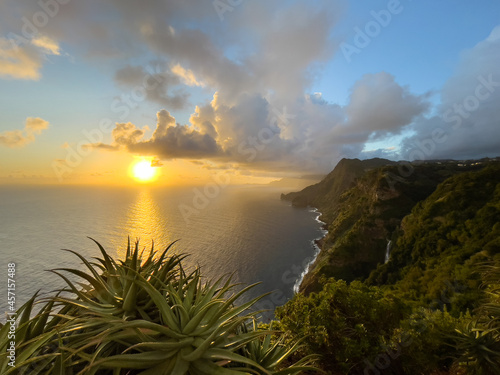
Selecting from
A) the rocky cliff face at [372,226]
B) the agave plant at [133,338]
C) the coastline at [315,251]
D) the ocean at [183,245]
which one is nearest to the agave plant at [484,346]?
the agave plant at [133,338]

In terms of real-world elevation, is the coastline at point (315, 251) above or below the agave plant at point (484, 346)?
below

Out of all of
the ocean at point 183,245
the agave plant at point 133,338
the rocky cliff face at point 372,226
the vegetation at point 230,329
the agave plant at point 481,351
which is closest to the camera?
the agave plant at point 133,338

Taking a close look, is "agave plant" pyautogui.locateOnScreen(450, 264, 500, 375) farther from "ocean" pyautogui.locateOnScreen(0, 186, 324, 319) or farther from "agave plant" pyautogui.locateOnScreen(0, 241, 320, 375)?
"ocean" pyautogui.locateOnScreen(0, 186, 324, 319)

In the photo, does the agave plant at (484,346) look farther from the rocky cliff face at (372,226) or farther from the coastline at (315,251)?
the coastline at (315,251)

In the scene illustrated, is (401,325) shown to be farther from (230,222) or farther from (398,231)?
(230,222)

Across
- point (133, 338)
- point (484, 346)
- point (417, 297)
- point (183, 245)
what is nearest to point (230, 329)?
point (133, 338)

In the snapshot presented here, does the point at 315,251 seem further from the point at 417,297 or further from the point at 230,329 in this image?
the point at 230,329

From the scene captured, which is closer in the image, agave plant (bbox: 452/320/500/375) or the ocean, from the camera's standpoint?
agave plant (bbox: 452/320/500/375)

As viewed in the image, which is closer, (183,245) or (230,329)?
(230,329)

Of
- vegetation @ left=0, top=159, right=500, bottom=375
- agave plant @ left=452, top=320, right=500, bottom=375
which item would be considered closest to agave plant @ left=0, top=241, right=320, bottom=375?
vegetation @ left=0, top=159, right=500, bottom=375

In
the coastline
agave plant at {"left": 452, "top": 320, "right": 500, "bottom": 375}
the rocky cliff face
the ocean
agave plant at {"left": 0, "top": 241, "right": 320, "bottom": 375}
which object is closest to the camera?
agave plant at {"left": 0, "top": 241, "right": 320, "bottom": 375}

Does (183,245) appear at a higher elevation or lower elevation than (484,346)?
lower

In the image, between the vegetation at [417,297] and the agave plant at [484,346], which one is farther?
the vegetation at [417,297]

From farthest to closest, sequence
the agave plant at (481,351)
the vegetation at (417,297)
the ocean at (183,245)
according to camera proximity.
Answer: the ocean at (183,245) → the vegetation at (417,297) → the agave plant at (481,351)
